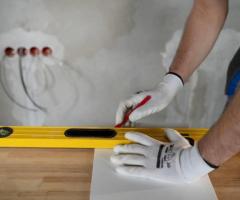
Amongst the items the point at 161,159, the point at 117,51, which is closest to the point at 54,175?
the point at 161,159

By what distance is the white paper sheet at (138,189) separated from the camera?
835 mm

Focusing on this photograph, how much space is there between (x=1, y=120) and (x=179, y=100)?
1185mm

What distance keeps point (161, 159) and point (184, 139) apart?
0.13 m

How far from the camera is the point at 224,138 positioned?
0.80 meters

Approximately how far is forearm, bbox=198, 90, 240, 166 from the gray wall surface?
3.47 feet

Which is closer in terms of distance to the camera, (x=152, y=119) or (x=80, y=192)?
(x=80, y=192)

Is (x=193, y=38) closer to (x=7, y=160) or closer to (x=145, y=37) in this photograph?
(x=145, y=37)

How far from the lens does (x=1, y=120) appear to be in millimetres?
2062

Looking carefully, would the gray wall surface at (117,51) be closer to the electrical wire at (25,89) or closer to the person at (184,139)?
the electrical wire at (25,89)

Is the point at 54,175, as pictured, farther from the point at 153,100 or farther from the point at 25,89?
the point at 25,89

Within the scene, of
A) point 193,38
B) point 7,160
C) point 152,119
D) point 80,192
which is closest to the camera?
point 80,192

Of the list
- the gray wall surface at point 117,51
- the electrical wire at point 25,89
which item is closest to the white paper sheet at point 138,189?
the gray wall surface at point 117,51

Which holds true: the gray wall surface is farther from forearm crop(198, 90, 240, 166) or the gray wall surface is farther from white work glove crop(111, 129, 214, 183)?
forearm crop(198, 90, 240, 166)

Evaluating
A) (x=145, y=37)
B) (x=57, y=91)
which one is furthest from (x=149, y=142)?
(x=57, y=91)
